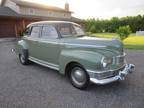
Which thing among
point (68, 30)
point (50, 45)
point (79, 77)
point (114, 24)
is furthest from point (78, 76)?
point (114, 24)

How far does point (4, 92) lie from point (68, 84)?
1912mm

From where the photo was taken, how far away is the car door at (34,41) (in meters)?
6.21

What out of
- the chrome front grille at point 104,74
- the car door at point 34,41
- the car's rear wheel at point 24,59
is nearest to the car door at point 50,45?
the car door at point 34,41

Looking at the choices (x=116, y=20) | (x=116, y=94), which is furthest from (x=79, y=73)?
(x=116, y=20)

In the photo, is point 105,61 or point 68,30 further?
point 68,30

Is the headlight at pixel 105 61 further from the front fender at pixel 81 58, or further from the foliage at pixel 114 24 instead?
the foliage at pixel 114 24

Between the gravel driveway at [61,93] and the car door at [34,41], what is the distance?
3.44 feet

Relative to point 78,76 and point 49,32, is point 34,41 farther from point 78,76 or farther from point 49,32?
point 78,76

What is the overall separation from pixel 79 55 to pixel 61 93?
118 centimetres

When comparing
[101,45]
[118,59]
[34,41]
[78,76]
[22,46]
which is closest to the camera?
[101,45]

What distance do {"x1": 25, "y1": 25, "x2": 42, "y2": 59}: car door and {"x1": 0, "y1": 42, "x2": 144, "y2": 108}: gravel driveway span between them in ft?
3.44

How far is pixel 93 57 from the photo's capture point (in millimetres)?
4105

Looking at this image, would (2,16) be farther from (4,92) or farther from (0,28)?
(4,92)

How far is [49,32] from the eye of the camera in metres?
5.59
